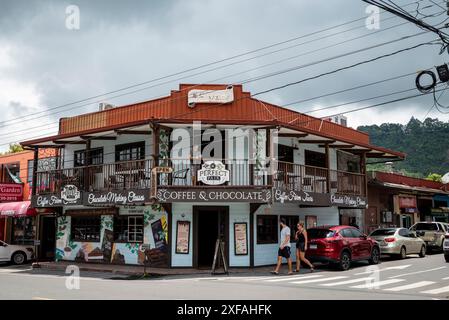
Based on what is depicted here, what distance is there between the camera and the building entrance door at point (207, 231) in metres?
19.5

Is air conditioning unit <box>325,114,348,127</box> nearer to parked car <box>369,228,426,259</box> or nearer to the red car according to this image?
parked car <box>369,228,426,259</box>

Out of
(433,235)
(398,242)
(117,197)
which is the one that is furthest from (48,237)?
(433,235)

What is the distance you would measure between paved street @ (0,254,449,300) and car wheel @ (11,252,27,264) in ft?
26.6

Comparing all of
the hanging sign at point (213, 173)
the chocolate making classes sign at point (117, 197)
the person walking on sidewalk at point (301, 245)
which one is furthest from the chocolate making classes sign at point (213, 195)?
the person walking on sidewalk at point (301, 245)

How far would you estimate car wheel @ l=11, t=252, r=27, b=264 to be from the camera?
23766 mm

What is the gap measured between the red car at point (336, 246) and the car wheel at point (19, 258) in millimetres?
14619

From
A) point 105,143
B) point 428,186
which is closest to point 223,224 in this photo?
point 105,143

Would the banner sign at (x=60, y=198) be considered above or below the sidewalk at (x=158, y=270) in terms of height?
above

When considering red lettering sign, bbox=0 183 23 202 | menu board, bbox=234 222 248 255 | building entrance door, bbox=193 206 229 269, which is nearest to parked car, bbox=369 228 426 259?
menu board, bbox=234 222 248 255

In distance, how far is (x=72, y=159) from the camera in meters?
24.3

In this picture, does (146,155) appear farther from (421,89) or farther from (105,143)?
(421,89)

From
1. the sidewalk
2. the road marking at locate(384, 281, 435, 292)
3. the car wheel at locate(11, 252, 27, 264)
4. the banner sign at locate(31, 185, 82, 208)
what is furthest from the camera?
the car wheel at locate(11, 252, 27, 264)

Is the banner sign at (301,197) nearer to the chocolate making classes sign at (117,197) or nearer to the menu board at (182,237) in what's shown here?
the menu board at (182,237)

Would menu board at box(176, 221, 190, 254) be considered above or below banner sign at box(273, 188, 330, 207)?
below
